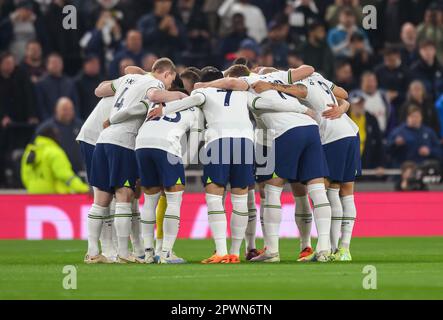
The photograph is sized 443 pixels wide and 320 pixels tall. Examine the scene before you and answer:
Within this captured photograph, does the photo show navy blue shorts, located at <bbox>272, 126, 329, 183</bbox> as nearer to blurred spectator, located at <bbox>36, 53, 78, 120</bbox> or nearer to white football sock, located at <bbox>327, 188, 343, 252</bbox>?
white football sock, located at <bbox>327, 188, 343, 252</bbox>

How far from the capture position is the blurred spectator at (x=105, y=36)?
83.5 feet

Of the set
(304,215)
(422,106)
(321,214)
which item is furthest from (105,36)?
(321,214)

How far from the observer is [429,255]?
1700 centimetres

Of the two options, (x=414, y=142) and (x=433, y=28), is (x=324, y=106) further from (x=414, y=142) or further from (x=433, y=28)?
(x=433, y=28)

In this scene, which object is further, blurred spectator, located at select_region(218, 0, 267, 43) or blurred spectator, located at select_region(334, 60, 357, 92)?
blurred spectator, located at select_region(218, 0, 267, 43)

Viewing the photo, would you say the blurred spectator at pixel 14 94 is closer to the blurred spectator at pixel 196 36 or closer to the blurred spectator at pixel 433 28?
the blurred spectator at pixel 196 36

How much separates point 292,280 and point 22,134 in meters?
12.2

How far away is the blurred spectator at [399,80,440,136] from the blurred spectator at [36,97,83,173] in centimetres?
619

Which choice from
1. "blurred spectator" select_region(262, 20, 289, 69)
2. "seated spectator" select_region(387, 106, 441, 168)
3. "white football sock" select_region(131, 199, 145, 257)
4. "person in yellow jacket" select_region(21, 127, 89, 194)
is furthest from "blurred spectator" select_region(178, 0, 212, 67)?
"white football sock" select_region(131, 199, 145, 257)

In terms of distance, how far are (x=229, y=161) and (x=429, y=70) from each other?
11.2m

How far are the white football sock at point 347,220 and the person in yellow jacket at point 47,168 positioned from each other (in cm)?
755

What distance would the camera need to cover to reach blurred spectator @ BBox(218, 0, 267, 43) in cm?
2606
